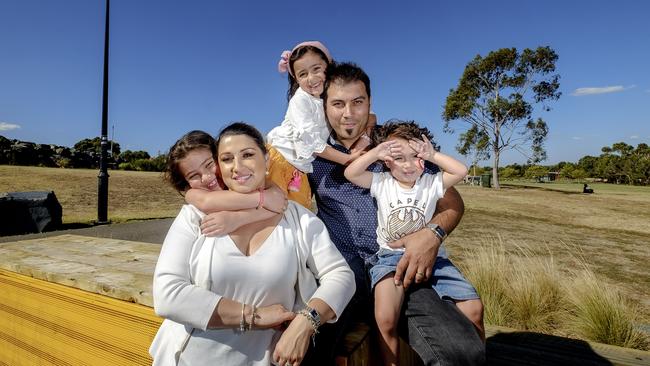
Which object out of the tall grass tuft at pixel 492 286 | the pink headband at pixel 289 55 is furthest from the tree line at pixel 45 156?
the pink headband at pixel 289 55

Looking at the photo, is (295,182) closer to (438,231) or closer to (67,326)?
(438,231)

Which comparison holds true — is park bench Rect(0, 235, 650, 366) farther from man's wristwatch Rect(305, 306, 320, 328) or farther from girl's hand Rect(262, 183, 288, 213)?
girl's hand Rect(262, 183, 288, 213)

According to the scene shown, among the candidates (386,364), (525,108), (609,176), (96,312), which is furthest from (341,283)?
(609,176)

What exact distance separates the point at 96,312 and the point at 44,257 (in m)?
0.93

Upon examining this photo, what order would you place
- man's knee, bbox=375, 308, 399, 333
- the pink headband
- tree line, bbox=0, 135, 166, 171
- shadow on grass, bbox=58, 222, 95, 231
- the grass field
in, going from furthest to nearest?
tree line, bbox=0, 135, 166, 171
shadow on grass, bbox=58, 222, 95, 231
the grass field
the pink headband
man's knee, bbox=375, 308, 399, 333

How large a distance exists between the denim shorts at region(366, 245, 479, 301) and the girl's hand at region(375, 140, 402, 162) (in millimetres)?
448

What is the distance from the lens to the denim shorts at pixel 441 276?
1813 mm

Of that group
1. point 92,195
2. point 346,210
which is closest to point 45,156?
point 92,195

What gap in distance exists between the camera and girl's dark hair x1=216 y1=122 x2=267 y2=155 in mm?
1642

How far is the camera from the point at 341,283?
1.59 metres

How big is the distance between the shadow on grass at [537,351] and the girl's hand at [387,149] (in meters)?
1.77

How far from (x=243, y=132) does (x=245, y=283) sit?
58cm

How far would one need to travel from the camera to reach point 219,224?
5.04ft

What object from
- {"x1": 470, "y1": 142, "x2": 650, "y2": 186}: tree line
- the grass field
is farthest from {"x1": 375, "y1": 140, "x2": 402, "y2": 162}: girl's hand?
{"x1": 470, "y1": 142, "x2": 650, "y2": 186}: tree line
